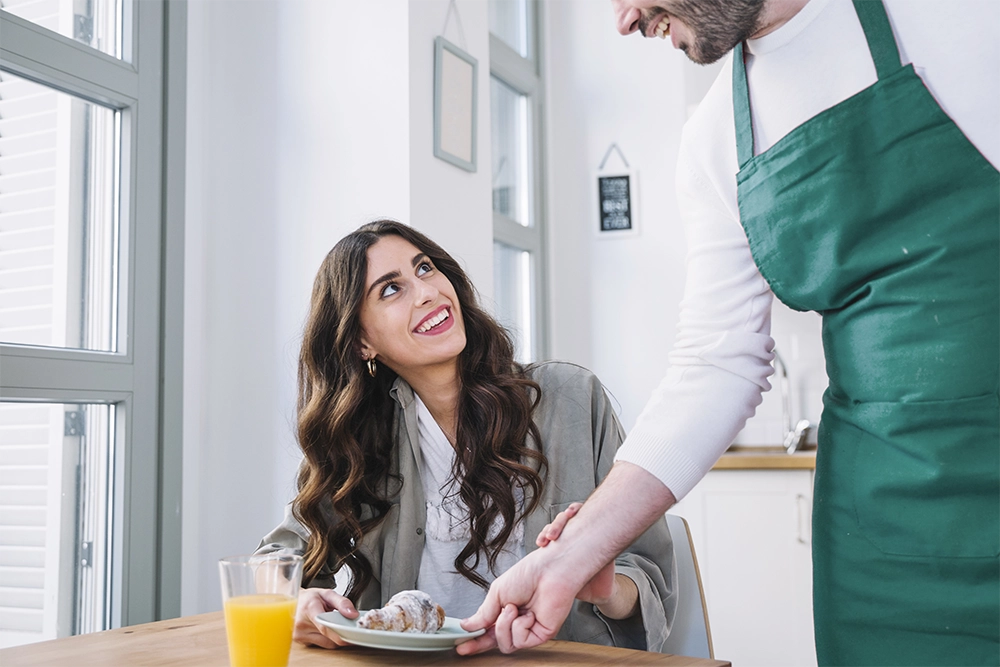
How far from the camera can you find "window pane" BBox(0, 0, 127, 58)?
193cm

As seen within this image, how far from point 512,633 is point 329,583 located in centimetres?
65

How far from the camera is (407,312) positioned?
1.74 metres

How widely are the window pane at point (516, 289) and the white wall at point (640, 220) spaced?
15 cm

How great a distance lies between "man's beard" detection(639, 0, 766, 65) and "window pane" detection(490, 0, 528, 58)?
2587mm

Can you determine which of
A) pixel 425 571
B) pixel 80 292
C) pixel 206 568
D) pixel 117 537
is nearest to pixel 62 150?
pixel 80 292

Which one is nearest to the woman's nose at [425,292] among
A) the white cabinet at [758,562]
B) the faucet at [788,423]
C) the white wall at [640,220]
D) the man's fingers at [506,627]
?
the man's fingers at [506,627]

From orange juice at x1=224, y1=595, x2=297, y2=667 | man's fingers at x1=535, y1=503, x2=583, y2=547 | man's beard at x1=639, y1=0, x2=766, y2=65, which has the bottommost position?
orange juice at x1=224, y1=595, x2=297, y2=667

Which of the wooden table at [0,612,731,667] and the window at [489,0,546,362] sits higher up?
the window at [489,0,546,362]

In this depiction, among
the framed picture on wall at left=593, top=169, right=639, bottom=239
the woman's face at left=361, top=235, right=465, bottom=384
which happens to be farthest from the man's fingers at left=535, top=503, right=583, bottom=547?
the framed picture on wall at left=593, top=169, right=639, bottom=239

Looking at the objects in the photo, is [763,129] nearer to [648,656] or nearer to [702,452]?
[702,452]

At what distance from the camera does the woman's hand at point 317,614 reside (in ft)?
3.68

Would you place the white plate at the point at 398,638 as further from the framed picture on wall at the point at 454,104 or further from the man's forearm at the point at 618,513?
the framed picture on wall at the point at 454,104

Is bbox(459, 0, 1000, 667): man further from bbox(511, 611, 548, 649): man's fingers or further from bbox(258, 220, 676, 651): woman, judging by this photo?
bbox(258, 220, 676, 651): woman

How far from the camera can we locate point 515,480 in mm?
1636
